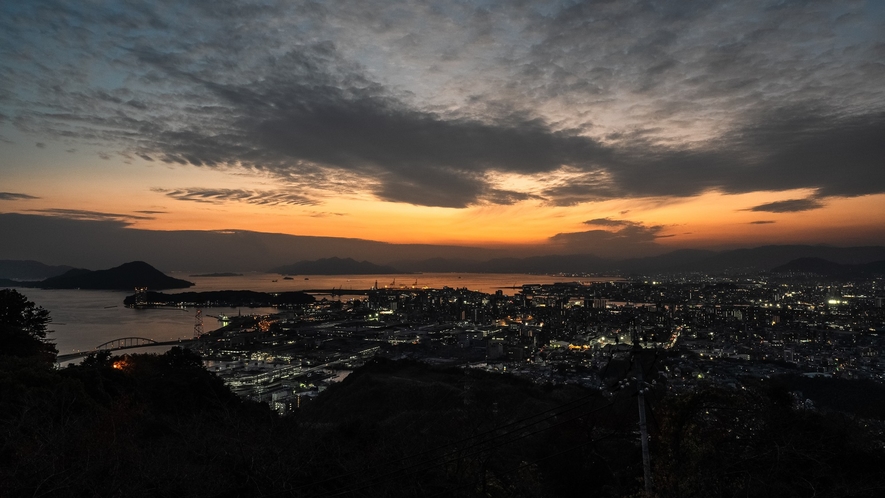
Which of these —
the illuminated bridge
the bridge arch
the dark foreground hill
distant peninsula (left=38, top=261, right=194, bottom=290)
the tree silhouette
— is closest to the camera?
the dark foreground hill

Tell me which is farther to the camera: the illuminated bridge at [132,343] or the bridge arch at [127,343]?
the bridge arch at [127,343]

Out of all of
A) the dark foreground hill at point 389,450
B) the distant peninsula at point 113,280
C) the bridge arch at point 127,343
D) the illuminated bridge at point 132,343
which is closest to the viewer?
the dark foreground hill at point 389,450

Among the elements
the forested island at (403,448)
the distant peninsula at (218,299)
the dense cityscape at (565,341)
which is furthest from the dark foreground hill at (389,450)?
the distant peninsula at (218,299)

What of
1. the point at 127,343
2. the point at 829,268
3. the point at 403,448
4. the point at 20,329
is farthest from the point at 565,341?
the point at 829,268

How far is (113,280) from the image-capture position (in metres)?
87.9

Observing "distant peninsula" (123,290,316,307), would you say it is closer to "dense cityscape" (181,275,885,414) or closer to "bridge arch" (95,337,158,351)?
"dense cityscape" (181,275,885,414)

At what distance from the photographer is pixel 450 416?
43.4ft

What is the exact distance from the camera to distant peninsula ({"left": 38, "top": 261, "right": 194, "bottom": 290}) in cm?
8706

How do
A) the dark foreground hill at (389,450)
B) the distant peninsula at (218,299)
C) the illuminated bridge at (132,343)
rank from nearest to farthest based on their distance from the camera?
the dark foreground hill at (389,450)
the illuminated bridge at (132,343)
the distant peninsula at (218,299)

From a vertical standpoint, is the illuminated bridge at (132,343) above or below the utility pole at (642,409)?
below

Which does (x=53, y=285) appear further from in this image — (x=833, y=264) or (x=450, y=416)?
(x=833, y=264)

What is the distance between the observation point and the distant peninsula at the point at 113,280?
3428 inches

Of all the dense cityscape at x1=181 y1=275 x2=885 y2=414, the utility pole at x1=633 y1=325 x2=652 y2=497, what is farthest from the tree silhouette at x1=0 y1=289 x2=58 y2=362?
the utility pole at x1=633 y1=325 x2=652 y2=497

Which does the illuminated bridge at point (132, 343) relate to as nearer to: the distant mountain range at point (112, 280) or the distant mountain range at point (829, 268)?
the distant mountain range at point (112, 280)
